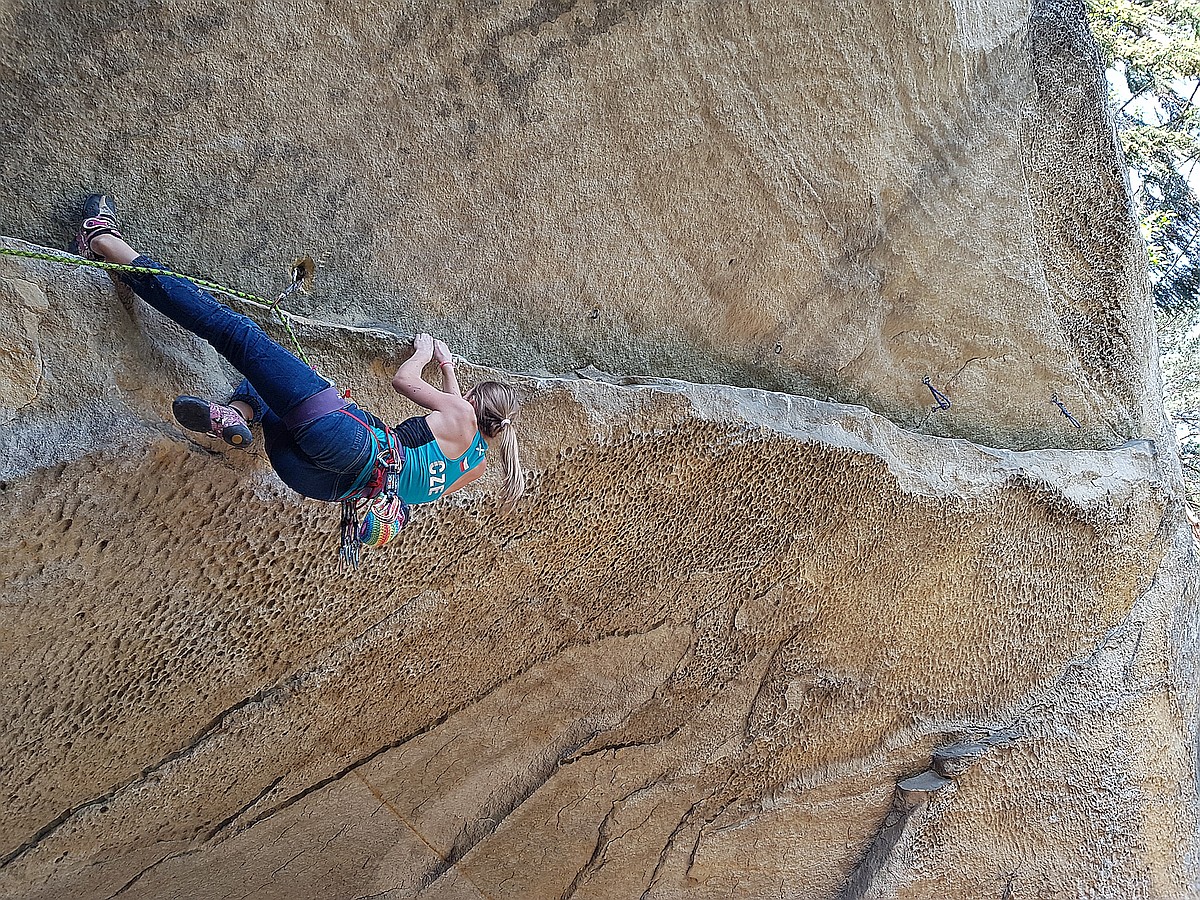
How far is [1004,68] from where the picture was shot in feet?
8.75

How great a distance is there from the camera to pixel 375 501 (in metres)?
1.52

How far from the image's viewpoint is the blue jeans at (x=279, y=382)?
4.66ft

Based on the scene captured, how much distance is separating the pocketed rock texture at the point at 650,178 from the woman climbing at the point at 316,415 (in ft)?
1.02

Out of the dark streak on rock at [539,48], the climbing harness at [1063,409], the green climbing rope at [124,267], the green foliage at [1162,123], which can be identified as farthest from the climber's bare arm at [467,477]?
the green foliage at [1162,123]

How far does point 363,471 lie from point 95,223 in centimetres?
62

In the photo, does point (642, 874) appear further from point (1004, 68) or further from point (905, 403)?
point (1004, 68)

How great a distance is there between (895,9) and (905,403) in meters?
1.11

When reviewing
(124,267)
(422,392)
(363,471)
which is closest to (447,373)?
(422,392)

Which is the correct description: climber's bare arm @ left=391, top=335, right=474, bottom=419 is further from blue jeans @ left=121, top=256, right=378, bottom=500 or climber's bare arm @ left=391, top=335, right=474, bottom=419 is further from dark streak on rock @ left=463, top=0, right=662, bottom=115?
dark streak on rock @ left=463, top=0, right=662, bottom=115

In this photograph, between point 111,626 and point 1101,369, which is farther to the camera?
point 1101,369

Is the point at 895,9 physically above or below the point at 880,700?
Answer: above

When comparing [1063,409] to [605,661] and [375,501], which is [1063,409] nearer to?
[605,661]

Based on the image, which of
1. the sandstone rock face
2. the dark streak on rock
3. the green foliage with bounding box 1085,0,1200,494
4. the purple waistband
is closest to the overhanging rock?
the sandstone rock face

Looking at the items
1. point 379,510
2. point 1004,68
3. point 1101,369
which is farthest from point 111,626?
point 1101,369
